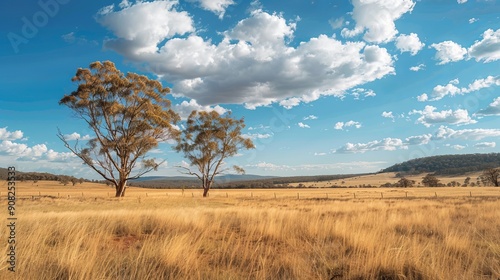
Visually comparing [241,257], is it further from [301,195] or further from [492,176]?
[492,176]

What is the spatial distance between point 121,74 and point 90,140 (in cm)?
833

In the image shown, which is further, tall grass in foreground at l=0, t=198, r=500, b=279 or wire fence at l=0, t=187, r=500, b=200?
wire fence at l=0, t=187, r=500, b=200

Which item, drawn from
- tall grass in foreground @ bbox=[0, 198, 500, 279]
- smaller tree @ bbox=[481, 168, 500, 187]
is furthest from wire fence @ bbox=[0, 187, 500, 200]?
tall grass in foreground @ bbox=[0, 198, 500, 279]

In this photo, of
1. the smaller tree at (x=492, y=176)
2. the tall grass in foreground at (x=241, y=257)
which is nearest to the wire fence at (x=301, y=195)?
the smaller tree at (x=492, y=176)

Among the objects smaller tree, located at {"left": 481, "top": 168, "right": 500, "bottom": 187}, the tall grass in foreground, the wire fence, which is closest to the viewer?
the tall grass in foreground

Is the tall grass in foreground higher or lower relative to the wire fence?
higher

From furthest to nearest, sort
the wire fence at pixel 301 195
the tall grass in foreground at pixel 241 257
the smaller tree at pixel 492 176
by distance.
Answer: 1. the smaller tree at pixel 492 176
2. the wire fence at pixel 301 195
3. the tall grass in foreground at pixel 241 257

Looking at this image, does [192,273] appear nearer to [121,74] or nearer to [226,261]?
[226,261]

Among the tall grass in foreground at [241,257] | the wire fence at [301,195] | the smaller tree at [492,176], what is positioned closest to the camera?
the tall grass in foreground at [241,257]

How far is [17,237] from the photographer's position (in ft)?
20.6

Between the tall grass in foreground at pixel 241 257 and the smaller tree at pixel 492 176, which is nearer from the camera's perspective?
the tall grass in foreground at pixel 241 257

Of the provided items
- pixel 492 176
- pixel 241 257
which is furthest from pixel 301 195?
pixel 492 176

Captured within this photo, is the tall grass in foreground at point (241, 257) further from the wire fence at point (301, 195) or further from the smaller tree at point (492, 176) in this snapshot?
the smaller tree at point (492, 176)

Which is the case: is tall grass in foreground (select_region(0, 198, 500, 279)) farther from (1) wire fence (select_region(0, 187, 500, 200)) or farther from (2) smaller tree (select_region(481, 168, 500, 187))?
(2) smaller tree (select_region(481, 168, 500, 187))
